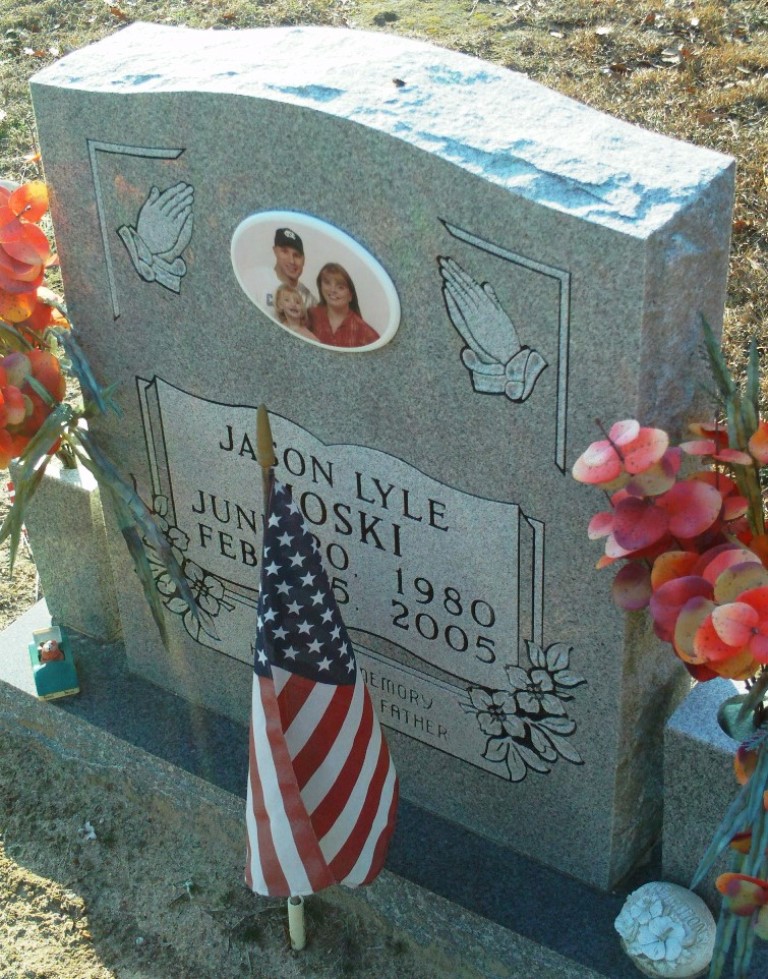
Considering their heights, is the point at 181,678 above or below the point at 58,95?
below

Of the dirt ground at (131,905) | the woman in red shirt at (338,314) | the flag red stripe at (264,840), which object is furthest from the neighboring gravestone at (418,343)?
the flag red stripe at (264,840)

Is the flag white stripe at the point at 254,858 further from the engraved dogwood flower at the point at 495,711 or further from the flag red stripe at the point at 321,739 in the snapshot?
the engraved dogwood flower at the point at 495,711

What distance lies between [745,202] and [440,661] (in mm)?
3293

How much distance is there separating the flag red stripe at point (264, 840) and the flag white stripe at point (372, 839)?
0.18m

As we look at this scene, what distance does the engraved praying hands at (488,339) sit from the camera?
2.59m

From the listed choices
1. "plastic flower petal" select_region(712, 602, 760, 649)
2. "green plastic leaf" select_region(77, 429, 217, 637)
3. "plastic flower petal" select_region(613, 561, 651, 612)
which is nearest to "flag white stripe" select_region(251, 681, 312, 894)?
"green plastic leaf" select_region(77, 429, 217, 637)

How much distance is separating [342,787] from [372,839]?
0.51ft

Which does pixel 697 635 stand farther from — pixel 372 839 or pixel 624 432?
pixel 372 839

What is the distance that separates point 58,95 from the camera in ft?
9.96

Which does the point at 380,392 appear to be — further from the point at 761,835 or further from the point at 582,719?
the point at 761,835

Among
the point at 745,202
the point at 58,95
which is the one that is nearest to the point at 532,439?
the point at 58,95

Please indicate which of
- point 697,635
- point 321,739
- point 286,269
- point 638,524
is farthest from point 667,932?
point 286,269

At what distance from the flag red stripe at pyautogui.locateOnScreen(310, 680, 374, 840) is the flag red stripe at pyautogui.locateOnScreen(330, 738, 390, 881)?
0.19 ft

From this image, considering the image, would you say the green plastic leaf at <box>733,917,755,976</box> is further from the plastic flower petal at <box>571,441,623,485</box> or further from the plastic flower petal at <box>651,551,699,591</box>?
the plastic flower petal at <box>571,441,623,485</box>
